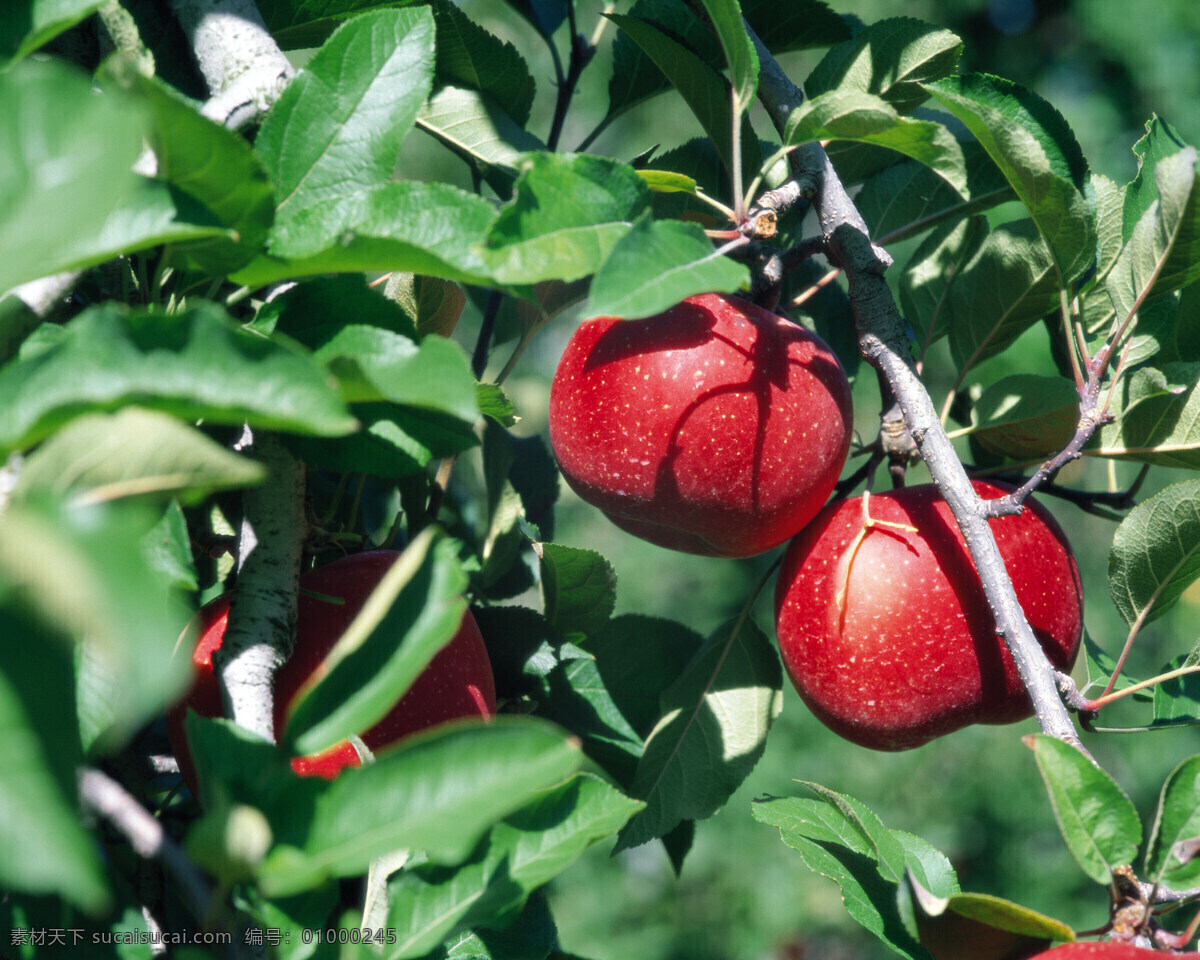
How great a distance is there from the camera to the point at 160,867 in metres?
0.50

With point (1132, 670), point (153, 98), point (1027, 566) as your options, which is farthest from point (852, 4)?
point (153, 98)

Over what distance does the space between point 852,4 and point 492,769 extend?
11.5 feet

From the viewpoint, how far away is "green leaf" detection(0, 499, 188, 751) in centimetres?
19

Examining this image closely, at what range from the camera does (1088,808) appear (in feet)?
1.40

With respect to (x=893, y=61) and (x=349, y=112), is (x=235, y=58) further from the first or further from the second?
(x=893, y=61)

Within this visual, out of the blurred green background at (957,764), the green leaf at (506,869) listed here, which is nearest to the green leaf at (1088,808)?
the green leaf at (506,869)

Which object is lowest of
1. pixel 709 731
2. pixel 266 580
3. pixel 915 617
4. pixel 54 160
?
pixel 709 731

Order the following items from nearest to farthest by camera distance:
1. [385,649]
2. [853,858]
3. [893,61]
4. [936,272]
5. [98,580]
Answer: [98,580], [385,649], [853,858], [893,61], [936,272]

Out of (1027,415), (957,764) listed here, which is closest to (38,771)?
(1027,415)

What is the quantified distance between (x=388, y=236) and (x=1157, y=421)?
0.51 meters

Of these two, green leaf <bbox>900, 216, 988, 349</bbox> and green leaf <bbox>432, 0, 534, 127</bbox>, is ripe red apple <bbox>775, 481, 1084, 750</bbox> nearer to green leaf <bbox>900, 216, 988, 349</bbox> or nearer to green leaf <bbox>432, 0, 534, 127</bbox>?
green leaf <bbox>900, 216, 988, 349</bbox>

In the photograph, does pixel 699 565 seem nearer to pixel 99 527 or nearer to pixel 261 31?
pixel 261 31

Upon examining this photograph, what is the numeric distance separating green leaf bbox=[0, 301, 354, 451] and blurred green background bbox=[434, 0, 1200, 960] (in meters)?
1.61

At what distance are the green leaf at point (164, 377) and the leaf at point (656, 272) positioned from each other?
12 cm
